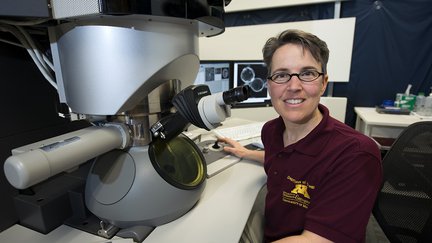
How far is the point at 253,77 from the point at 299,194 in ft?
3.90

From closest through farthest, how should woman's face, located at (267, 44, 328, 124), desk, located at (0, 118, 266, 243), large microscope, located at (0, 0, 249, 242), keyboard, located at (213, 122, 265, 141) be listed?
large microscope, located at (0, 0, 249, 242), desk, located at (0, 118, 266, 243), woman's face, located at (267, 44, 328, 124), keyboard, located at (213, 122, 265, 141)

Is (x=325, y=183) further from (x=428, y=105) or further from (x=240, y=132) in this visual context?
(x=428, y=105)

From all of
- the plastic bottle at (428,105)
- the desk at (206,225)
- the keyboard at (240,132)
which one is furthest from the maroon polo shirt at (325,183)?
the plastic bottle at (428,105)

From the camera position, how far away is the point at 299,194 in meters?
0.80

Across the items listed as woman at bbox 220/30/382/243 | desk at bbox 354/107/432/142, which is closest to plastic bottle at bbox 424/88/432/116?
desk at bbox 354/107/432/142

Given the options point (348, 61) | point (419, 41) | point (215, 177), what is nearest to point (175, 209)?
point (215, 177)

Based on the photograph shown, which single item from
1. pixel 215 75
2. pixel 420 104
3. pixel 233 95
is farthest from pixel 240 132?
→ pixel 420 104

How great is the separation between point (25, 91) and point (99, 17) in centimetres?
39

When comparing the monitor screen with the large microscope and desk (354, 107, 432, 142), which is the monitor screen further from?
desk (354, 107, 432, 142)

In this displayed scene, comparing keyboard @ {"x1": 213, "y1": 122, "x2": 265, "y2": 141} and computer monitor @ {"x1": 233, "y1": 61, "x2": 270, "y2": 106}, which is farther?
computer monitor @ {"x1": 233, "y1": 61, "x2": 270, "y2": 106}

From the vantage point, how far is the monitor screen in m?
1.63

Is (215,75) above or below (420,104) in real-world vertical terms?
above

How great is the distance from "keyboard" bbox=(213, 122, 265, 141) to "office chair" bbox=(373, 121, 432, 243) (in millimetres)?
744

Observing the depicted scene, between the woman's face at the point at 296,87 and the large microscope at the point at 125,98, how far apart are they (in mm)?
254
